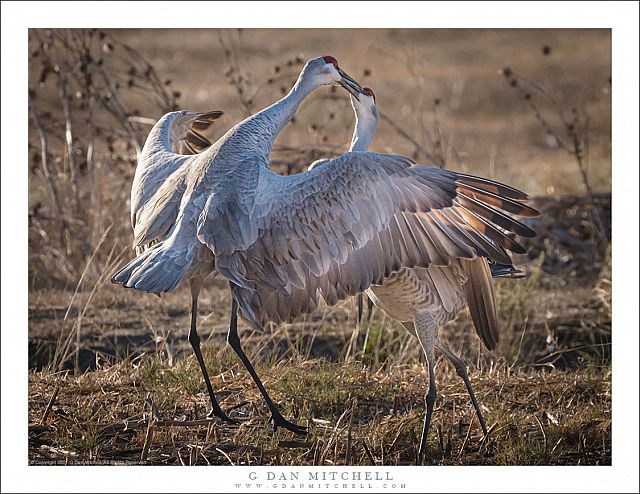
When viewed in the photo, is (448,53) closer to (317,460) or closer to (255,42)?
(255,42)

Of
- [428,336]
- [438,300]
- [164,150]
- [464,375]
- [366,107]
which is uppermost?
[366,107]

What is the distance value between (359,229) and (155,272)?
0.98 metres

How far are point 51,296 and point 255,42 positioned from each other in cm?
897

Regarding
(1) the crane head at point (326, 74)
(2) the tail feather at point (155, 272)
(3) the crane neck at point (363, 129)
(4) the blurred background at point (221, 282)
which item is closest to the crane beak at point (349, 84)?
(1) the crane head at point (326, 74)

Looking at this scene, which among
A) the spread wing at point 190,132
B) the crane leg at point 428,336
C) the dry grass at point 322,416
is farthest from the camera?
the spread wing at point 190,132

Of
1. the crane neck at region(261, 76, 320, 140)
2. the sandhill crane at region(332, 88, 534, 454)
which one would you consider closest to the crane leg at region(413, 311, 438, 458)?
the sandhill crane at region(332, 88, 534, 454)

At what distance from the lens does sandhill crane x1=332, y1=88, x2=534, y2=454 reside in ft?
17.3

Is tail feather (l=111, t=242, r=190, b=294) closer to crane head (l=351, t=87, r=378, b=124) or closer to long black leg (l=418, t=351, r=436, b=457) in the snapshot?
long black leg (l=418, t=351, r=436, b=457)

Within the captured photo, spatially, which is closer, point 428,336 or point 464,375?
point 428,336

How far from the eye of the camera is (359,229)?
4.86 meters

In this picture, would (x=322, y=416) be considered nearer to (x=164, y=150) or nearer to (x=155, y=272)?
(x=155, y=272)

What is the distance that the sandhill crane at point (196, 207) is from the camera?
4773 millimetres

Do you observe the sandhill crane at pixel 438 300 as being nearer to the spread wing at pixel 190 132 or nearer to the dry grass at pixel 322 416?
the dry grass at pixel 322 416

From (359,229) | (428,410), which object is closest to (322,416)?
(428,410)
